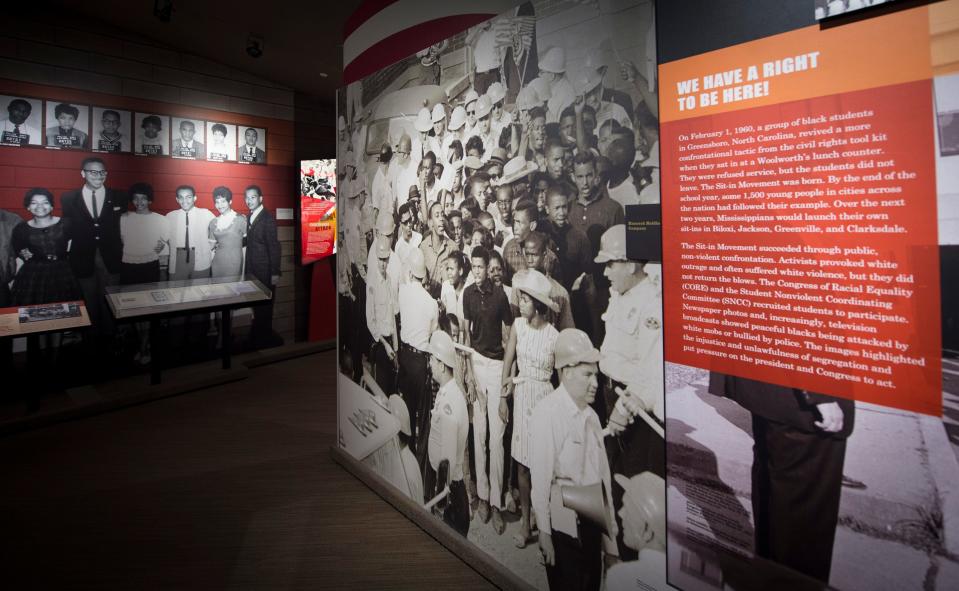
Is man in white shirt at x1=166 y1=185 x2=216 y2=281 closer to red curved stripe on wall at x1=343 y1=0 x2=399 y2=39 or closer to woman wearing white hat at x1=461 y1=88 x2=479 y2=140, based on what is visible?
red curved stripe on wall at x1=343 y1=0 x2=399 y2=39

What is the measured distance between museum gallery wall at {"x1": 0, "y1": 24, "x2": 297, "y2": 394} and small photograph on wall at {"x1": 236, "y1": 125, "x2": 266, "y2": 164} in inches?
0.6

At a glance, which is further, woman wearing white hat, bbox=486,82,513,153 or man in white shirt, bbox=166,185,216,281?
man in white shirt, bbox=166,185,216,281

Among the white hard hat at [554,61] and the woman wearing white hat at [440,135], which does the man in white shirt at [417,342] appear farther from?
the white hard hat at [554,61]

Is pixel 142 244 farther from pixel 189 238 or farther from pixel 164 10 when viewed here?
pixel 164 10

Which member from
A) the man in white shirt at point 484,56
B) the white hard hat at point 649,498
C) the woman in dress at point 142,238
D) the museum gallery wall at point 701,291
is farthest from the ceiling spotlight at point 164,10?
the white hard hat at point 649,498

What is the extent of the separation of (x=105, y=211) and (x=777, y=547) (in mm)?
6247

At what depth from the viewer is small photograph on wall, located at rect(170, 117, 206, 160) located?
19.3 feet

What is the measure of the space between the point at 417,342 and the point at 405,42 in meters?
1.60

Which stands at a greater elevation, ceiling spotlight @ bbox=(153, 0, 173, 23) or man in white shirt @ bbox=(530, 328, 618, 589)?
ceiling spotlight @ bbox=(153, 0, 173, 23)

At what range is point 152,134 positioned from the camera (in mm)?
5680

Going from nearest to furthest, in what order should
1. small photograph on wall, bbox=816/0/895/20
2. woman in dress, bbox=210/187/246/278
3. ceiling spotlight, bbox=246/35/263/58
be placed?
small photograph on wall, bbox=816/0/895/20 → ceiling spotlight, bbox=246/35/263/58 → woman in dress, bbox=210/187/246/278

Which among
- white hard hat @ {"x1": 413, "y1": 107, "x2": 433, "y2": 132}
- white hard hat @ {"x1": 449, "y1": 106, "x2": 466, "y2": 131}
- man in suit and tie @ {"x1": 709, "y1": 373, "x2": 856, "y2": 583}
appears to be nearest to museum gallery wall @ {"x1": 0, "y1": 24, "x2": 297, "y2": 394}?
white hard hat @ {"x1": 413, "y1": 107, "x2": 433, "y2": 132}

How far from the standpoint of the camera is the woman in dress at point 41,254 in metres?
4.90

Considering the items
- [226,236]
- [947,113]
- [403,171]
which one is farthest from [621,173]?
[226,236]
